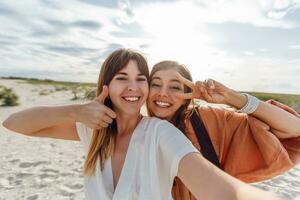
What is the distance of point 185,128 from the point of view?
2.26 metres

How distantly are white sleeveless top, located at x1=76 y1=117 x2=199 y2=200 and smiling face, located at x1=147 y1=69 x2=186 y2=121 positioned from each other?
30 centimetres

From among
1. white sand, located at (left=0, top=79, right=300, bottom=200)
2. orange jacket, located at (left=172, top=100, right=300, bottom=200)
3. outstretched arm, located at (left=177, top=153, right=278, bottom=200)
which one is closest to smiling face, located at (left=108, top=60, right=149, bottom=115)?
orange jacket, located at (left=172, top=100, right=300, bottom=200)

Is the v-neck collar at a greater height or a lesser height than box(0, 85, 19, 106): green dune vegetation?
greater

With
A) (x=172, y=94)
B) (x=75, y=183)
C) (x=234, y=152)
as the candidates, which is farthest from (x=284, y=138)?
(x=75, y=183)

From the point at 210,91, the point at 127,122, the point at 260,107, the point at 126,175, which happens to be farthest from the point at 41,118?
the point at 260,107

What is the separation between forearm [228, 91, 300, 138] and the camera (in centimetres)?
206

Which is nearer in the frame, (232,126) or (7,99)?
(232,126)

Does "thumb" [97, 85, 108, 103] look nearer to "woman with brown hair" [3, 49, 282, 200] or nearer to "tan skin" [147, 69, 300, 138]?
"woman with brown hair" [3, 49, 282, 200]

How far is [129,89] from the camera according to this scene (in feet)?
6.86

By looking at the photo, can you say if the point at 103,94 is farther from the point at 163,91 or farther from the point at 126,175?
the point at 126,175

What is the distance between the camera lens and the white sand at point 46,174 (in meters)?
4.62

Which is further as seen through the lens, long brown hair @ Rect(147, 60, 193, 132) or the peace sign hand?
long brown hair @ Rect(147, 60, 193, 132)

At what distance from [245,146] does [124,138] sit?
0.81 m

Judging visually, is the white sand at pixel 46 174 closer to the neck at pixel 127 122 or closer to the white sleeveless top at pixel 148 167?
the neck at pixel 127 122
